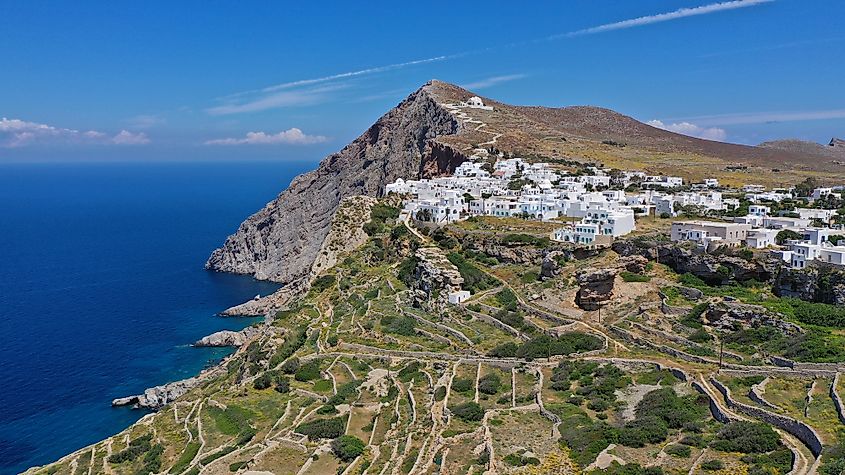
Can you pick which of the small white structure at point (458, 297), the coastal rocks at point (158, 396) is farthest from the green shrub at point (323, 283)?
the small white structure at point (458, 297)

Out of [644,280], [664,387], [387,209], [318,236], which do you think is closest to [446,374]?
[664,387]

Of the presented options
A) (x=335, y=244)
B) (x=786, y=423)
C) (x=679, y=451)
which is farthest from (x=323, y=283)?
(x=786, y=423)

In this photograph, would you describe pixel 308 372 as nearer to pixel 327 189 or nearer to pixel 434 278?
pixel 434 278

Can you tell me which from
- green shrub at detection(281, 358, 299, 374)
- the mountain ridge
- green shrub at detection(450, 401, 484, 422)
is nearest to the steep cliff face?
the mountain ridge

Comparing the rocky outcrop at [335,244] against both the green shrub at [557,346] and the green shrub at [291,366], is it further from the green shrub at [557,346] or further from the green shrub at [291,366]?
the green shrub at [557,346]

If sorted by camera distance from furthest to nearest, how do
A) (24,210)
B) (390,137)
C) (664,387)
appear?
1. (24,210)
2. (390,137)
3. (664,387)

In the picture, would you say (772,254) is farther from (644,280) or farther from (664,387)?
(664,387)

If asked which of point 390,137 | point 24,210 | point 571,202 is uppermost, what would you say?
point 390,137
